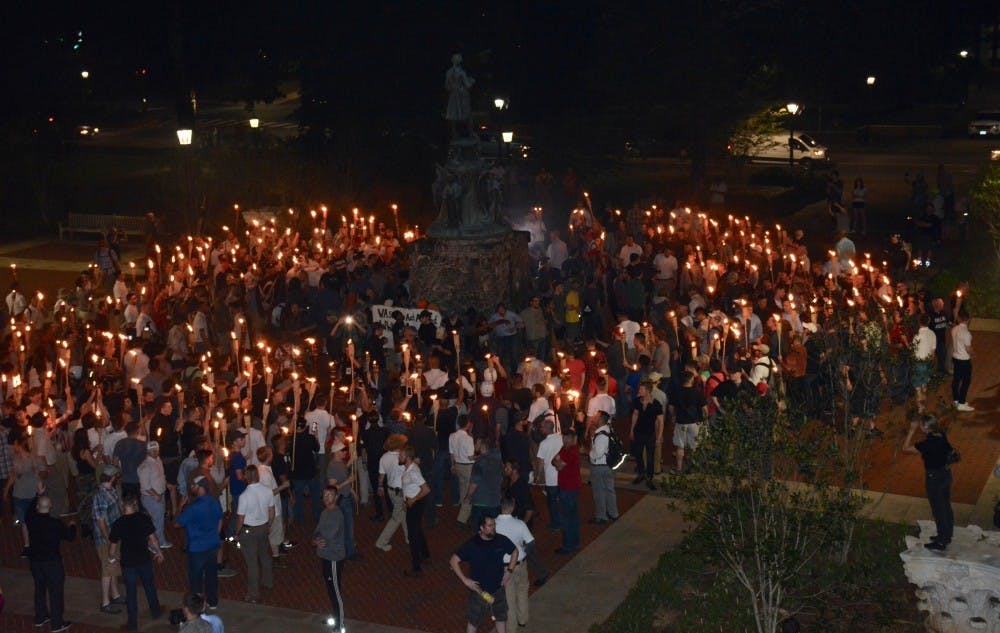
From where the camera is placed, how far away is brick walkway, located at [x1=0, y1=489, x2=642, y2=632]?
1538 centimetres

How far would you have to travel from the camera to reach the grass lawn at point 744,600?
1447 centimetres

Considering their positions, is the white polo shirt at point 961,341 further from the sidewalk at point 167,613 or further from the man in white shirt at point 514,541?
the sidewalk at point 167,613

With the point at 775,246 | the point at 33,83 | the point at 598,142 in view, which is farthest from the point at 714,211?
the point at 33,83

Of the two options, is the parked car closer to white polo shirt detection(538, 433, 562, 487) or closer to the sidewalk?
white polo shirt detection(538, 433, 562, 487)

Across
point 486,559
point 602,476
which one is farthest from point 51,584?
point 602,476

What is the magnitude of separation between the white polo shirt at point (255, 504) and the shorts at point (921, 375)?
8.29 m

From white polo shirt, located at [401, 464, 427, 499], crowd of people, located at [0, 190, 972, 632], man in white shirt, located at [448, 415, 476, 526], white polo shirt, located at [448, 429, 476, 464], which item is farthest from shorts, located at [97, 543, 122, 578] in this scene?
white polo shirt, located at [448, 429, 476, 464]

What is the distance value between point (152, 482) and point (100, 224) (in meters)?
25.9

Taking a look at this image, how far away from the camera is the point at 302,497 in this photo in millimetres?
17953

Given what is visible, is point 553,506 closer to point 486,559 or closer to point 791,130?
point 486,559

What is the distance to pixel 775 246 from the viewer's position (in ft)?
97.2

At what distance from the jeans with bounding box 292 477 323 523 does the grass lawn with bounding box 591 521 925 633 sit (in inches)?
168

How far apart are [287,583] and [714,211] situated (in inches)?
1004

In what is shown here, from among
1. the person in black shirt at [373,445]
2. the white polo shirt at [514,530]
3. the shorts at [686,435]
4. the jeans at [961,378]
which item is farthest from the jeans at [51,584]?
the jeans at [961,378]
